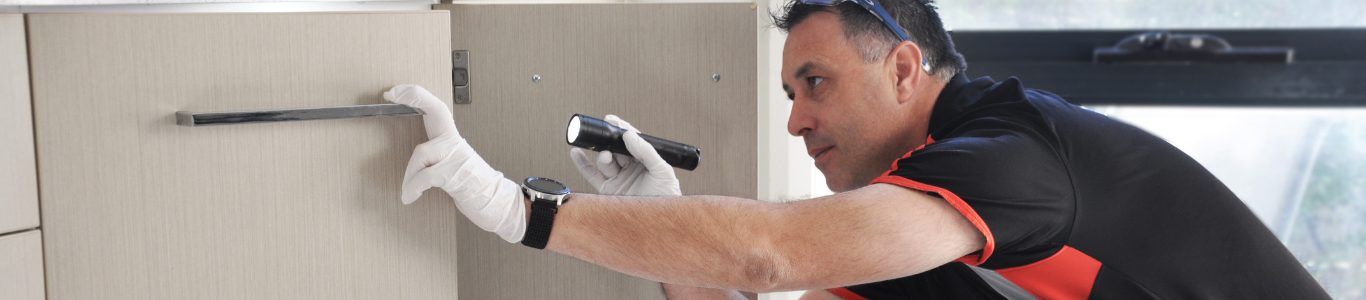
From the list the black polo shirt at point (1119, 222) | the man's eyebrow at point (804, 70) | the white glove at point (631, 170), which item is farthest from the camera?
the man's eyebrow at point (804, 70)

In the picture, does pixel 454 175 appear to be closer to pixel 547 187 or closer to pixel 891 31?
pixel 547 187

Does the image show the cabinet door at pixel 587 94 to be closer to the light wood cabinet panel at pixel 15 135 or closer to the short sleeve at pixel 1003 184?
the short sleeve at pixel 1003 184

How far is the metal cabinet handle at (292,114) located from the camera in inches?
29.5

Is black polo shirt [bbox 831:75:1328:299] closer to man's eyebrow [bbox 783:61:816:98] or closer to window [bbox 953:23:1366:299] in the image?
man's eyebrow [bbox 783:61:816:98]

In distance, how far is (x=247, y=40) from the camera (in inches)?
31.0

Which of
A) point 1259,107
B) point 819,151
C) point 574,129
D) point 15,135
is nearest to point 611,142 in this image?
point 574,129

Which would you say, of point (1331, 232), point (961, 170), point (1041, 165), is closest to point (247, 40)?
point (961, 170)

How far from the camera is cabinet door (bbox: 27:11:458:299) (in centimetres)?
72

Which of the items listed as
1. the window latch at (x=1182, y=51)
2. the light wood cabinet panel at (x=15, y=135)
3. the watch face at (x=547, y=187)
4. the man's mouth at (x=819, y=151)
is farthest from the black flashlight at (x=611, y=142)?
the window latch at (x=1182, y=51)

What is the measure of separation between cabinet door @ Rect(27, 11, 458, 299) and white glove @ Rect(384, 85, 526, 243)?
2cm

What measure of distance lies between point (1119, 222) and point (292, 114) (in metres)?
0.92

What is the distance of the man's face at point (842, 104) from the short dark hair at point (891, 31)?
0.01 metres

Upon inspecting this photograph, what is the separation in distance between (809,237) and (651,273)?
0.18 m

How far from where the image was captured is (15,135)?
674 mm
